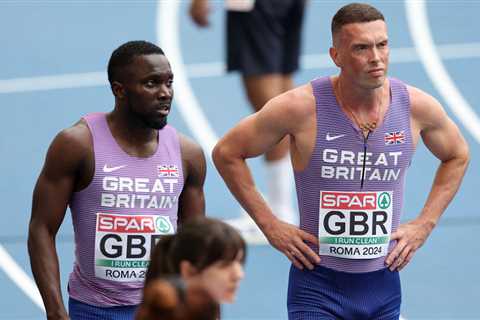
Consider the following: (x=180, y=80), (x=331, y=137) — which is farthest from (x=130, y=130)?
(x=180, y=80)

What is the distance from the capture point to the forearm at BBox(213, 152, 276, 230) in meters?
7.04

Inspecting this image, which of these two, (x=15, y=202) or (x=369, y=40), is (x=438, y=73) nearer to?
(x=15, y=202)

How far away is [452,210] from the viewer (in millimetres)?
10820

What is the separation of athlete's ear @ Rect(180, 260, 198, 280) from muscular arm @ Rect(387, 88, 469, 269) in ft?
8.15

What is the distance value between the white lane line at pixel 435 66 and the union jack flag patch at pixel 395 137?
5.17 metres

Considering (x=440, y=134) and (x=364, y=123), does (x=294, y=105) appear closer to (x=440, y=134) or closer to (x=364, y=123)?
(x=364, y=123)

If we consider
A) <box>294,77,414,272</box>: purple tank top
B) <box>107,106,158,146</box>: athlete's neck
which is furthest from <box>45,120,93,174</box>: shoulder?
<box>294,77,414,272</box>: purple tank top

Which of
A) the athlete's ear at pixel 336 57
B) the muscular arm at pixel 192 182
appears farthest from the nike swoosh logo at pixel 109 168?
the athlete's ear at pixel 336 57

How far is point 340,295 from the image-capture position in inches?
270

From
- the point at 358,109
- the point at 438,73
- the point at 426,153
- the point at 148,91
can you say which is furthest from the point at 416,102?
the point at 438,73

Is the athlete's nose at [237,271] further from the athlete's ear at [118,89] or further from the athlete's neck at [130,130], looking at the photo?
the athlete's ear at [118,89]

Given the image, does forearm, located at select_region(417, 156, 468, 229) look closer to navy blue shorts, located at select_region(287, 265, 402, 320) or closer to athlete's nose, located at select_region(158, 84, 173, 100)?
navy blue shorts, located at select_region(287, 265, 402, 320)

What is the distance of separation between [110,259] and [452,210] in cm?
480

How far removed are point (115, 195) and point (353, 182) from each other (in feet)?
3.82
